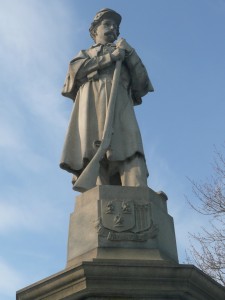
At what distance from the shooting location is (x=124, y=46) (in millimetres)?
8344

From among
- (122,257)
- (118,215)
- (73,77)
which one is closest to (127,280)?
(122,257)

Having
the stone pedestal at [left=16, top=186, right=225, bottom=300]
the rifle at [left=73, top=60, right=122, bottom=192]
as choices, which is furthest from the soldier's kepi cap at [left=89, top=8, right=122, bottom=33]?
the stone pedestal at [left=16, top=186, right=225, bottom=300]

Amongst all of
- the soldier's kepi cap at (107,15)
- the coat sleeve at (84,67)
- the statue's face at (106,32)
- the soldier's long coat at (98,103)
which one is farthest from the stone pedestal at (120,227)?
the soldier's kepi cap at (107,15)

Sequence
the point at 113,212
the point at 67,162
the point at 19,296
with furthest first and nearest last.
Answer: the point at 67,162
the point at 113,212
the point at 19,296

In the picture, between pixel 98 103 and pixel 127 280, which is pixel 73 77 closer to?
pixel 98 103

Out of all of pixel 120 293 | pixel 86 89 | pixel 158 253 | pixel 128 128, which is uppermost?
pixel 86 89

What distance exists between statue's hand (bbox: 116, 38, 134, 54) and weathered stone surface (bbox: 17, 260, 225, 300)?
3.76 m

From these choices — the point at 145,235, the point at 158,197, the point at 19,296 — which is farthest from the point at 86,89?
the point at 19,296

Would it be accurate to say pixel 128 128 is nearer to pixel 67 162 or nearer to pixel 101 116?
pixel 101 116

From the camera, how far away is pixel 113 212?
644cm

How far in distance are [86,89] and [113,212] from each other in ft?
7.54

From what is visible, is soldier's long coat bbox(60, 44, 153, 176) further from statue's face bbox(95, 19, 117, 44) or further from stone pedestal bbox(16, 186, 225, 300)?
stone pedestal bbox(16, 186, 225, 300)

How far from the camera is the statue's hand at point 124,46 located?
8312mm

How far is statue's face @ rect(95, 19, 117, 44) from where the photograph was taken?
8.78m
